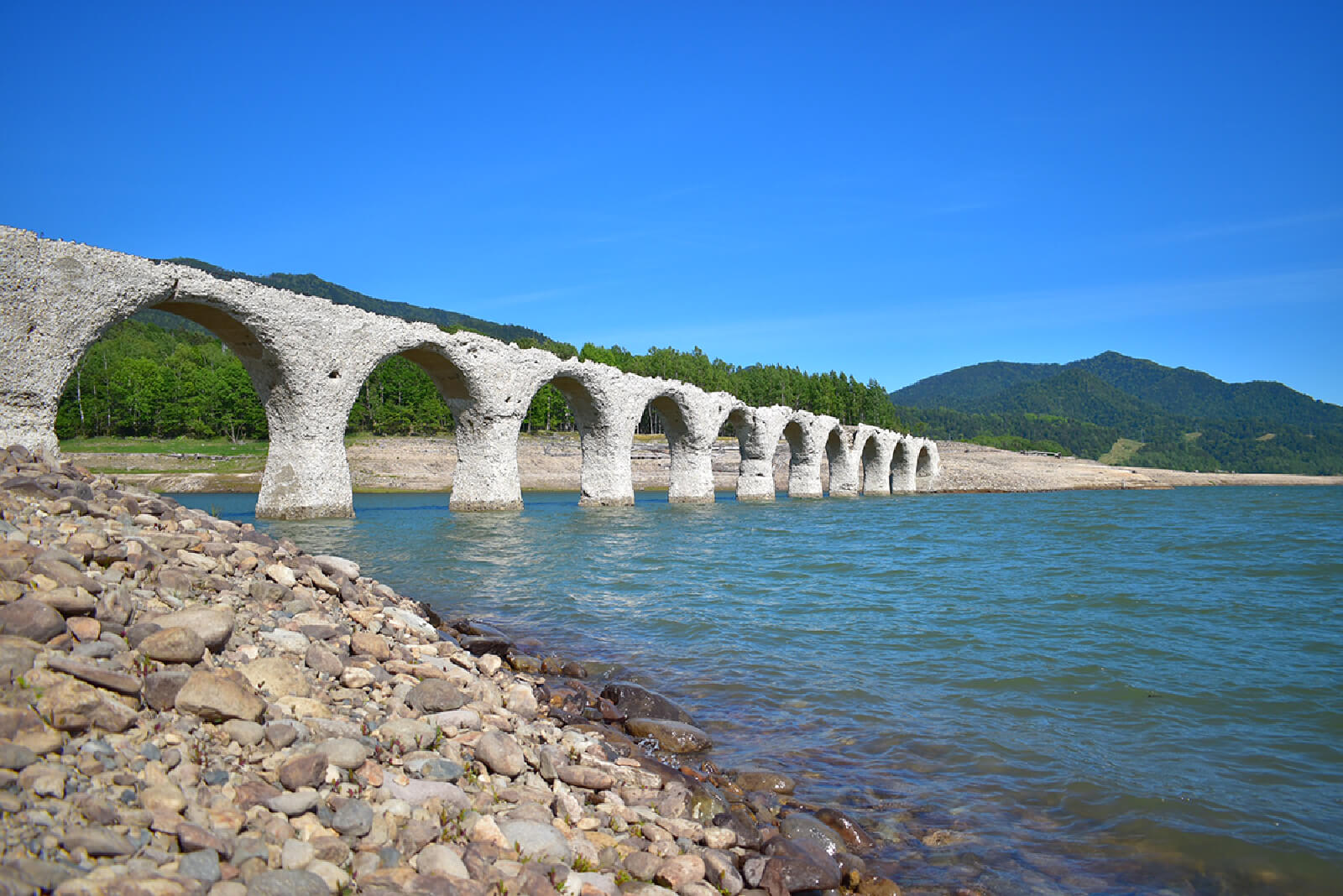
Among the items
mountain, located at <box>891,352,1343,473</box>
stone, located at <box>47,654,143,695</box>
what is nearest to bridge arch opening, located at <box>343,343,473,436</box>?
stone, located at <box>47,654,143,695</box>

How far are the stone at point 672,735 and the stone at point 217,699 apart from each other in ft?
7.75

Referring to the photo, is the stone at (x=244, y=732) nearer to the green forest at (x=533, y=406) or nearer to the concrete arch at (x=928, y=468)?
the green forest at (x=533, y=406)

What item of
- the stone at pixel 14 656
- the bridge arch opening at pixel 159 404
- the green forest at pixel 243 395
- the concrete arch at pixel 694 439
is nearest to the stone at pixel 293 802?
the stone at pixel 14 656

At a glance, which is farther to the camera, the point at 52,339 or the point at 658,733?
the point at 52,339

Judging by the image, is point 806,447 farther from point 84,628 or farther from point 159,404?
point 159,404

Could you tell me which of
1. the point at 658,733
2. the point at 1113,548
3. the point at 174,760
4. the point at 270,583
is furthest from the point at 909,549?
the point at 174,760

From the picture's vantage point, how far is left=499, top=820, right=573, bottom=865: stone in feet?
9.61

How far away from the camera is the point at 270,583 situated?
4977 millimetres

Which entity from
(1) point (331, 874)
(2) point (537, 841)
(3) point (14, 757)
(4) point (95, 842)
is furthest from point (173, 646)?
(2) point (537, 841)

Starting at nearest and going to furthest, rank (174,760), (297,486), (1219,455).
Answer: (174,760)
(297,486)
(1219,455)

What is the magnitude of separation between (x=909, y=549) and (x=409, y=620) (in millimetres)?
12474

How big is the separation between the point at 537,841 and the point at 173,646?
72.2 inches

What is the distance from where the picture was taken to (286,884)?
2355mm

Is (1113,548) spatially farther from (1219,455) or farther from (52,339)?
(1219,455)
